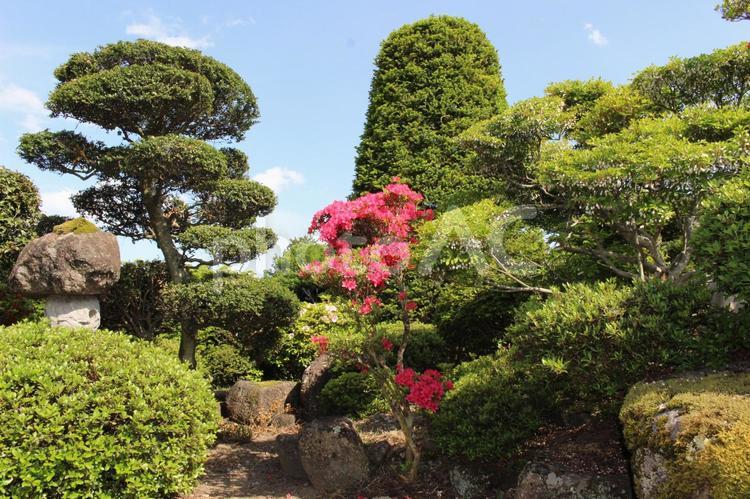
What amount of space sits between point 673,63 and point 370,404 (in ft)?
21.3

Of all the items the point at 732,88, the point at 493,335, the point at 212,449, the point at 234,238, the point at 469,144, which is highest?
the point at 732,88

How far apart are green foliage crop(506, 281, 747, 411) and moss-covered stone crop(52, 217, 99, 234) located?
6627 mm

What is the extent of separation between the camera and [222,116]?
11422 millimetres

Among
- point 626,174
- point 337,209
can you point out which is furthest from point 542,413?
point 337,209

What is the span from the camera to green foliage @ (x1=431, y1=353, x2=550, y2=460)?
18.1 ft

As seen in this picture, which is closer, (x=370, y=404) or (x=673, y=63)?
(x=673, y=63)

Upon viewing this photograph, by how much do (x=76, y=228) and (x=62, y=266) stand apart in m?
0.59

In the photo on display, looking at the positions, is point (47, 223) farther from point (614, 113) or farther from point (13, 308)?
point (614, 113)

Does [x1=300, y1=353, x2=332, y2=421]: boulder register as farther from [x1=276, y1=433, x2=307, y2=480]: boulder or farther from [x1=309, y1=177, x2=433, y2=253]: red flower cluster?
[x1=309, y1=177, x2=433, y2=253]: red flower cluster

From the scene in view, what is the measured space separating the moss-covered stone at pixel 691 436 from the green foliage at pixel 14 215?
35.8ft

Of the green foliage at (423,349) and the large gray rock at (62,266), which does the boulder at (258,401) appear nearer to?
the green foliage at (423,349)

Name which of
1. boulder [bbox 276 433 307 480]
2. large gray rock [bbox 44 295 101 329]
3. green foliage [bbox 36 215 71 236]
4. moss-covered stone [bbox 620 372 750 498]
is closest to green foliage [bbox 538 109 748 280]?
moss-covered stone [bbox 620 372 750 498]

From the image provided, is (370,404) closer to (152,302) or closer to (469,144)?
(469,144)

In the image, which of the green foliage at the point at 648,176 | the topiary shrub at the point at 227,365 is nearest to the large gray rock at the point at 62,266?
the topiary shrub at the point at 227,365
